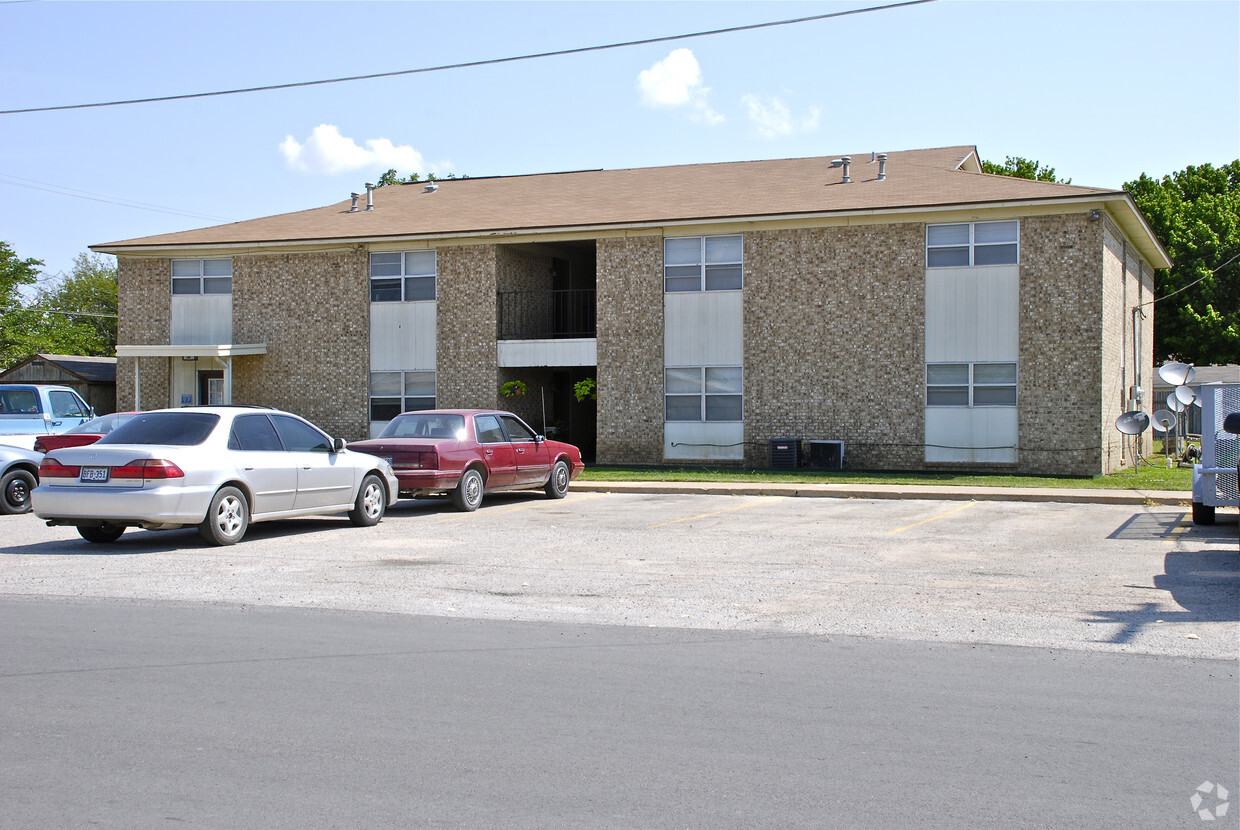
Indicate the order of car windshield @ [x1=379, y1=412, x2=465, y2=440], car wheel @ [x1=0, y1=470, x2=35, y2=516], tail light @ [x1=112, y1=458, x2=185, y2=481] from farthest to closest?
car windshield @ [x1=379, y1=412, x2=465, y2=440] → car wheel @ [x1=0, y1=470, x2=35, y2=516] → tail light @ [x1=112, y1=458, x2=185, y2=481]

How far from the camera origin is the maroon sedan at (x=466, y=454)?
15.7 m

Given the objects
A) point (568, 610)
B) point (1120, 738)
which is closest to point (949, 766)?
point (1120, 738)

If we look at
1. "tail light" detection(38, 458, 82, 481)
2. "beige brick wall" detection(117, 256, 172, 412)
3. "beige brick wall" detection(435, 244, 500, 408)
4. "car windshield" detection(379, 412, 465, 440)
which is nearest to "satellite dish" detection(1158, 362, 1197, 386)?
"car windshield" detection(379, 412, 465, 440)

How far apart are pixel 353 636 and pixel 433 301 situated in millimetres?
21370

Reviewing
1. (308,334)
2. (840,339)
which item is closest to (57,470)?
(840,339)

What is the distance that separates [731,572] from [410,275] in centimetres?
1970

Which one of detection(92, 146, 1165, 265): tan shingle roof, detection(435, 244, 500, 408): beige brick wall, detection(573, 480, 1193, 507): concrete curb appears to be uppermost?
detection(92, 146, 1165, 265): tan shingle roof

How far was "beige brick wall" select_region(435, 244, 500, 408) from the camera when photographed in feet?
91.1

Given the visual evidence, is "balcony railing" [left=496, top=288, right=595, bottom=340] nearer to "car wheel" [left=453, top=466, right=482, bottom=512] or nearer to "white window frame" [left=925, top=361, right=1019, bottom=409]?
"white window frame" [left=925, top=361, right=1019, bottom=409]

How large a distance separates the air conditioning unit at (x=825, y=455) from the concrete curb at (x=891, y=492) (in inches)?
151

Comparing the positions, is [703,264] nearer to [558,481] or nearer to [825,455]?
[825,455]

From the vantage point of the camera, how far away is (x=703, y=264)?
26.2 meters

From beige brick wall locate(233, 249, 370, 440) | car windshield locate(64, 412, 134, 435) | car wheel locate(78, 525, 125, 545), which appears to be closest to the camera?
car wheel locate(78, 525, 125, 545)

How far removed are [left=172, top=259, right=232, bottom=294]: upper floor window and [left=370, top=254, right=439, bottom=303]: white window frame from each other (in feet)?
14.4
